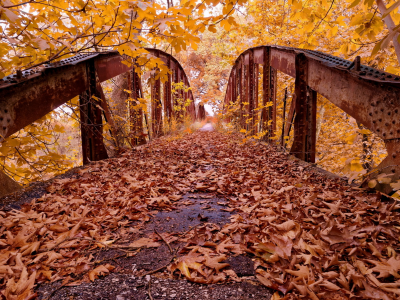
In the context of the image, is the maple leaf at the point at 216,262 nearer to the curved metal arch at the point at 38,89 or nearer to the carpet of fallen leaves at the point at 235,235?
the carpet of fallen leaves at the point at 235,235

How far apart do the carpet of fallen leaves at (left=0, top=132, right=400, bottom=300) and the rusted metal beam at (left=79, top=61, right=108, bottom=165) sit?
1.07 m

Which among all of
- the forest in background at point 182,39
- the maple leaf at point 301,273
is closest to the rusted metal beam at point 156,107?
the forest in background at point 182,39

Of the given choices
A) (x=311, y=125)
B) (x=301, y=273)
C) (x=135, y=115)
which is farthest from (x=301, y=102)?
(x=135, y=115)

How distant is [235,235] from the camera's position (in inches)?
72.9

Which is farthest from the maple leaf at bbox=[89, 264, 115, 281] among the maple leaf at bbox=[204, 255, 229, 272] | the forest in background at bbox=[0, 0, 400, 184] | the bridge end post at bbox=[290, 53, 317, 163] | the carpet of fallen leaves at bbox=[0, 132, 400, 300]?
the bridge end post at bbox=[290, 53, 317, 163]

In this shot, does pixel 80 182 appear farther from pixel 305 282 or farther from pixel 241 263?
pixel 305 282

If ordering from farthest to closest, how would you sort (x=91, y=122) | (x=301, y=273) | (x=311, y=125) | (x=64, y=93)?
(x=91, y=122)
(x=311, y=125)
(x=64, y=93)
(x=301, y=273)

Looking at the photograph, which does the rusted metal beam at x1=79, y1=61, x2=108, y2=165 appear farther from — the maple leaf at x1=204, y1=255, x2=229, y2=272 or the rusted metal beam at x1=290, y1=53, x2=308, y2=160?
the rusted metal beam at x1=290, y1=53, x2=308, y2=160

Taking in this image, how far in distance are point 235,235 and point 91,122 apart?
3.15 m

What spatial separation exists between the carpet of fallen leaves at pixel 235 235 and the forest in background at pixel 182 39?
0.47 meters

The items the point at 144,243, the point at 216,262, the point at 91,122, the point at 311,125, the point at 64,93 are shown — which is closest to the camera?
the point at 216,262

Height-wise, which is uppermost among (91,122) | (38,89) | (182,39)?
(182,39)

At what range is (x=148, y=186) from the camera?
117 inches

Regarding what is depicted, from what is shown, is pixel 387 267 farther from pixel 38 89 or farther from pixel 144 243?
pixel 38 89
